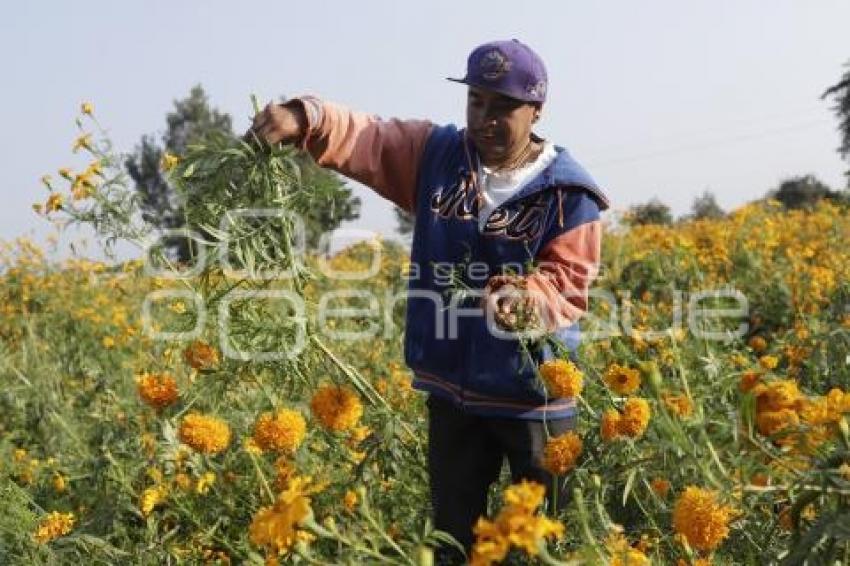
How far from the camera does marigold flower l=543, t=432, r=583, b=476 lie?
173 cm

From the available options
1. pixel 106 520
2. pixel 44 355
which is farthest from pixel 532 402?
pixel 44 355

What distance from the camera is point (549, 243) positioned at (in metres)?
2.12

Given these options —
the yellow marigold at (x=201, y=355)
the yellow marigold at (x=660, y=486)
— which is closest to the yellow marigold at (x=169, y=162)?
the yellow marigold at (x=201, y=355)

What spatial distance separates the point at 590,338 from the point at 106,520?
1571 mm

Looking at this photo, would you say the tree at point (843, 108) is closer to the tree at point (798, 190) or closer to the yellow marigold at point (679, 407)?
the tree at point (798, 190)

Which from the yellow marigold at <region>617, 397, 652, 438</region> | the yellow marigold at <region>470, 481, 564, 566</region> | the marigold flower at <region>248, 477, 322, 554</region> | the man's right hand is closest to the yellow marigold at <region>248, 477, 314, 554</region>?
the marigold flower at <region>248, 477, 322, 554</region>

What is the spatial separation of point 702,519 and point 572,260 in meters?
0.81

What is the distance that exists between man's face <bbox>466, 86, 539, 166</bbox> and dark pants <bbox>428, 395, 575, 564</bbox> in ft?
2.07

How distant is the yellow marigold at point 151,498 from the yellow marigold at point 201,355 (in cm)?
35

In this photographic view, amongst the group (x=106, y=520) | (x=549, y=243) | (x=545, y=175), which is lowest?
(x=106, y=520)

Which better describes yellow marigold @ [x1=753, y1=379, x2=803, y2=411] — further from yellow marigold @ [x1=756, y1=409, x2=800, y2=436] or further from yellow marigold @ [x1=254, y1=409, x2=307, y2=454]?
yellow marigold @ [x1=254, y1=409, x2=307, y2=454]

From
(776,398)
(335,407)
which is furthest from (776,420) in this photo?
(335,407)

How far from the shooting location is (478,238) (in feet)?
7.13

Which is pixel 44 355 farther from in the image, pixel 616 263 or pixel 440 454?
pixel 616 263
